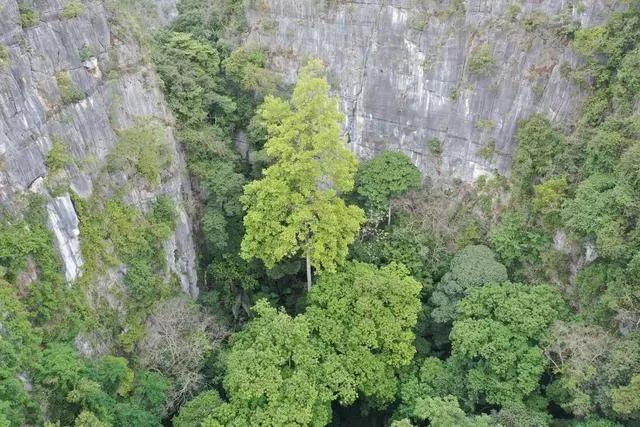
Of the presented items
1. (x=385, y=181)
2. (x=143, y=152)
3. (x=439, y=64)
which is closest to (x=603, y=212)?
(x=385, y=181)

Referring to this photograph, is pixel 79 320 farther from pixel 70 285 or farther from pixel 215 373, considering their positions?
pixel 215 373

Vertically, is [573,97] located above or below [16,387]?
above

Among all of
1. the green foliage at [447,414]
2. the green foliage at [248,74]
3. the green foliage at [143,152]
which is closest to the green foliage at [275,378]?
the green foliage at [447,414]

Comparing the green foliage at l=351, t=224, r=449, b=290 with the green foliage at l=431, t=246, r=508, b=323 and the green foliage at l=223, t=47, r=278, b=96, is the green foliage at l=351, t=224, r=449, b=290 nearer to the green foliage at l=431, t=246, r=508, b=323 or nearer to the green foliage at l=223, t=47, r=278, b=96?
the green foliage at l=431, t=246, r=508, b=323

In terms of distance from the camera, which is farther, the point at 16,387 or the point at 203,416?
the point at 203,416

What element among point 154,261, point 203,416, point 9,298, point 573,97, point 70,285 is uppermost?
point 573,97

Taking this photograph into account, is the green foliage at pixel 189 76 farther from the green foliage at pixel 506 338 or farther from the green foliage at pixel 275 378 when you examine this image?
the green foliage at pixel 506 338

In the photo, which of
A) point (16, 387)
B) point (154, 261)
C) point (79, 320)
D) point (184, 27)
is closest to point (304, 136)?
point (154, 261)

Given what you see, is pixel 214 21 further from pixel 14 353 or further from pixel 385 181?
pixel 14 353
